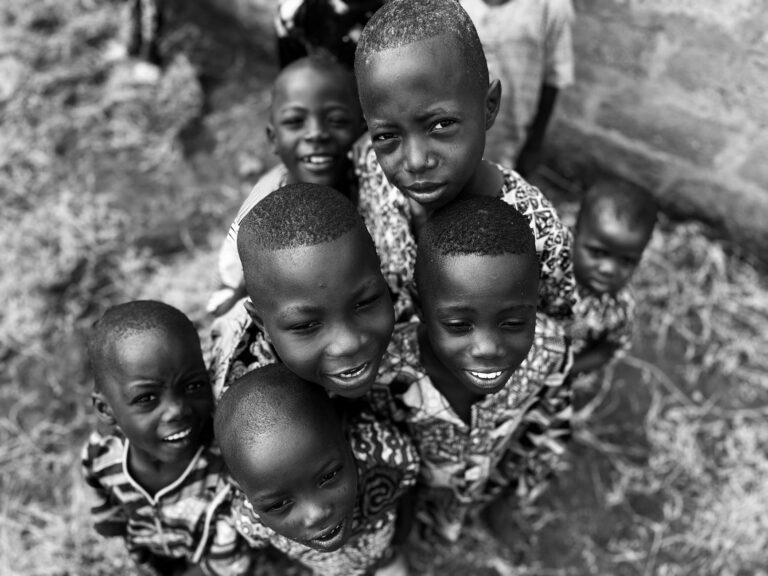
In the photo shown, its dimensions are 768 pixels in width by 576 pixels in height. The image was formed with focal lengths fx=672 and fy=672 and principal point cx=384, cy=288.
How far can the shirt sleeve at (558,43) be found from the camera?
2287 mm

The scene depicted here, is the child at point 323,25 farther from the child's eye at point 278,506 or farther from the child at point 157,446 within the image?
the child's eye at point 278,506

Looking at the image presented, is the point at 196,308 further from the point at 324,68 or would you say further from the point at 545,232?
the point at 545,232

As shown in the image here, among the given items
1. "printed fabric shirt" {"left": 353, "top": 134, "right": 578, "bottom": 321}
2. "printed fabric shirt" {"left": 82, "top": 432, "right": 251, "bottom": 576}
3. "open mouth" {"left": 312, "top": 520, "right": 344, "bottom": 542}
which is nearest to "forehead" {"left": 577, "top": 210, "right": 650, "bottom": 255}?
"printed fabric shirt" {"left": 353, "top": 134, "right": 578, "bottom": 321}

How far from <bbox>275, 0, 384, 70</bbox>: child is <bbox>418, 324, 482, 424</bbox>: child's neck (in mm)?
1113

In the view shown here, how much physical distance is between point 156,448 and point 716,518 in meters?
1.96

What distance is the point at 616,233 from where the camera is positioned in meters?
2.11

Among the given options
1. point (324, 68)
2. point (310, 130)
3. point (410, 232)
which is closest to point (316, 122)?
point (310, 130)

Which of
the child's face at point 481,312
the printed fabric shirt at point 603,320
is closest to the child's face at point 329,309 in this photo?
the child's face at point 481,312

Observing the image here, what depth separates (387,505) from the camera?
1.73 m

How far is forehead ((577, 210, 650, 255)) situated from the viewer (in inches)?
83.0

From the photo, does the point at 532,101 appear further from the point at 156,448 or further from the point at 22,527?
the point at 22,527

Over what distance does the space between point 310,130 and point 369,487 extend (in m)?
1.00

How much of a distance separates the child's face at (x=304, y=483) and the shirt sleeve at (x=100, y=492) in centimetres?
63

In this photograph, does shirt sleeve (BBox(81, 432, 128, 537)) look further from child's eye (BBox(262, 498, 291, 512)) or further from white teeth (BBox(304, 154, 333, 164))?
white teeth (BBox(304, 154, 333, 164))
